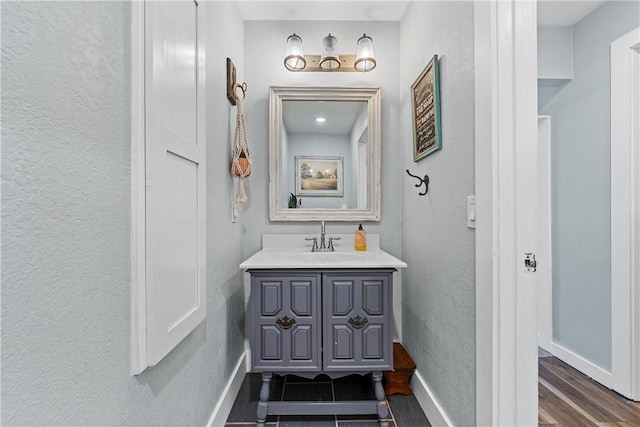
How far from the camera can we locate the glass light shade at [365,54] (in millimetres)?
1988

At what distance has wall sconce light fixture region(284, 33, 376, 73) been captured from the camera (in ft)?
6.53

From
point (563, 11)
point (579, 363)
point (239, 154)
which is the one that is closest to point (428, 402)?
point (579, 363)

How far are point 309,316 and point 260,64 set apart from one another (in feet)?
5.83

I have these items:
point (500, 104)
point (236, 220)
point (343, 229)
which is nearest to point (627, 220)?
point (500, 104)

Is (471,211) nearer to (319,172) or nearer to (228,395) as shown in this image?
(319,172)

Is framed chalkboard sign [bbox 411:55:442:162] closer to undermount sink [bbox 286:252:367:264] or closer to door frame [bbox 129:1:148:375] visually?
undermount sink [bbox 286:252:367:264]

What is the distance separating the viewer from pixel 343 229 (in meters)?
2.16

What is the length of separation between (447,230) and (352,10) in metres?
1.67

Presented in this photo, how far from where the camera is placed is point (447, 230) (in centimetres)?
138

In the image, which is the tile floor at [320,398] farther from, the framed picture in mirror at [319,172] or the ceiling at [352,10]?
the ceiling at [352,10]

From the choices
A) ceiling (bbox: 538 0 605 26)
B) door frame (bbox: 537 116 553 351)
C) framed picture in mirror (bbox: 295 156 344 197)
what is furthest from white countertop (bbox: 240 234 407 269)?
ceiling (bbox: 538 0 605 26)

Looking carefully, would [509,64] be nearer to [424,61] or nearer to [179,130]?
[424,61]

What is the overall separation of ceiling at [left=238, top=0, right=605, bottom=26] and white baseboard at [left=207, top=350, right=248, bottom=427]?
92.9 inches

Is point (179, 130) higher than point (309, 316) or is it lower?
higher
